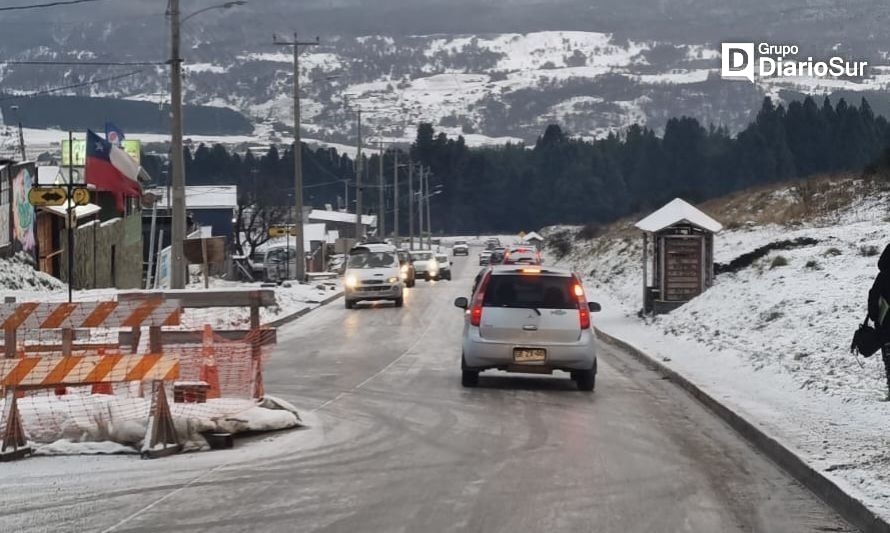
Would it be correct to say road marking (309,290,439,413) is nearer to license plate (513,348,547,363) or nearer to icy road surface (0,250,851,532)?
icy road surface (0,250,851,532)

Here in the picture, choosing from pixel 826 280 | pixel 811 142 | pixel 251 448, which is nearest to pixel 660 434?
pixel 251 448

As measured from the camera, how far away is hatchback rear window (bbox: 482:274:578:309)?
1861 cm

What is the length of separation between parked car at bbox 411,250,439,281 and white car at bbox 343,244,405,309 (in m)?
23.4

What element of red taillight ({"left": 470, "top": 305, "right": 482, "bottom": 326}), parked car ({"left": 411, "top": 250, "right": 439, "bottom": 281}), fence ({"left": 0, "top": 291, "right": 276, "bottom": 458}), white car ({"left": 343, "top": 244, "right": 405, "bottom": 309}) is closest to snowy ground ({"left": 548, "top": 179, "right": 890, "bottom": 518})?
red taillight ({"left": 470, "top": 305, "right": 482, "bottom": 326})

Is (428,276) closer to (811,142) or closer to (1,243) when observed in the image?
(1,243)

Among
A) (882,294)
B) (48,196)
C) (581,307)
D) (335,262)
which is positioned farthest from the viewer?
(335,262)

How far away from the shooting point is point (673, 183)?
16125 centimetres

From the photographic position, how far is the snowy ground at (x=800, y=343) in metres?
12.2

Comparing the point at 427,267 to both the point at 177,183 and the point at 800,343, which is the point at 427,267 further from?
the point at 800,343

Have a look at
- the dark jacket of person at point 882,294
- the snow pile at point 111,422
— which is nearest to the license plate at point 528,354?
the snow pile at point 111,422

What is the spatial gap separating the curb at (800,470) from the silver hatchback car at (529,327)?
66.3 inches

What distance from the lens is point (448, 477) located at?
1084cm

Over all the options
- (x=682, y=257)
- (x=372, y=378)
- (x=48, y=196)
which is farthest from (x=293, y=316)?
(x=372, y=378)

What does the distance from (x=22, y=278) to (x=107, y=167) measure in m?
5.80
